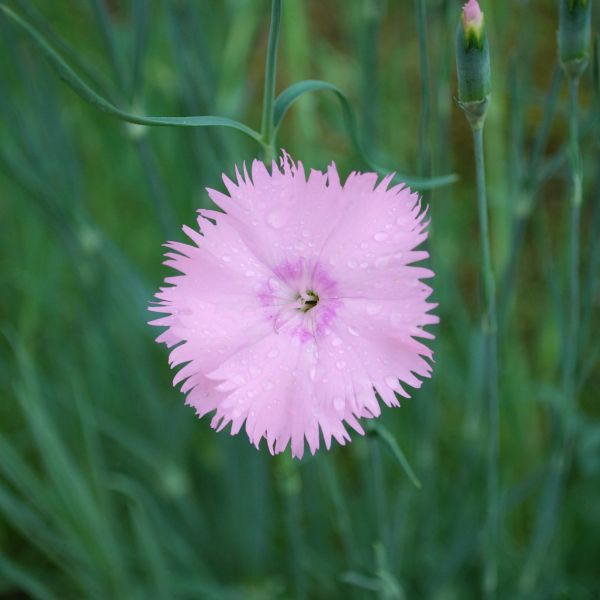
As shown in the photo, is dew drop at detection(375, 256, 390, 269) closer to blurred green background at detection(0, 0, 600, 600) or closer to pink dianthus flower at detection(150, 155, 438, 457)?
pink dianthus flower at detection(150, 155, 438, 457)

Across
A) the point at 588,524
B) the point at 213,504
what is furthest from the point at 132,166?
the point at 588,524

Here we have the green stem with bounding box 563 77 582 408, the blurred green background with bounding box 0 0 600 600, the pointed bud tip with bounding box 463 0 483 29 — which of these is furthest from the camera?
the blurred green background with bounding box 0 0 600 600

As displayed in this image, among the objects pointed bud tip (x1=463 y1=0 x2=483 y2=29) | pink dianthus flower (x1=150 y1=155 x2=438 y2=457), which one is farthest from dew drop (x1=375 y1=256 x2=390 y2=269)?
pointed bud tip (x1=463 y1=0 x2=483 y2=29)

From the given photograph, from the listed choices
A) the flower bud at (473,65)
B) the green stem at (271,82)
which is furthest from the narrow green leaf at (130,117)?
the flower bud at (473,65)

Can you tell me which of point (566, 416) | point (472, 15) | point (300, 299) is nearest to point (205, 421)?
point (566, 416)

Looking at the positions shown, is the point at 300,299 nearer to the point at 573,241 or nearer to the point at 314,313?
the point at 314,313

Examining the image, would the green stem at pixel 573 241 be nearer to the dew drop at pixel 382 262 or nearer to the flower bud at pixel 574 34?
the flower bud at pixel 574 34

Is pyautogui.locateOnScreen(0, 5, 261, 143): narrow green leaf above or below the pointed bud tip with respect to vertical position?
below
